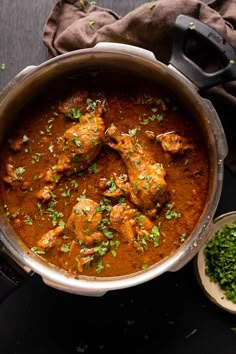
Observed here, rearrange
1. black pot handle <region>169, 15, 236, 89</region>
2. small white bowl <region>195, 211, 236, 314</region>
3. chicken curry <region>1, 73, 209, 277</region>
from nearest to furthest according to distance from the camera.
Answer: black pot handle <region>169, 15, 236, 89</region> < chicken curry <region>1, 73, 209, 277</region> < small white bowl <region>195, 211, 236, 314</region>

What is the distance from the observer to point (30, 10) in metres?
3.13

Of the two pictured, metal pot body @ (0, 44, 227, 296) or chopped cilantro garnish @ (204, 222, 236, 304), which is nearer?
metal pot body @ (0, 44, 227, 296)

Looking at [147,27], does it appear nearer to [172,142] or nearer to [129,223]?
[172,142]

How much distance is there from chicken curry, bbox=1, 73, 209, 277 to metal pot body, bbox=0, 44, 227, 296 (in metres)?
0.05

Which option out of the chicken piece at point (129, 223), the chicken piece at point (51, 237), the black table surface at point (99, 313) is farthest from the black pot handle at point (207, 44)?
the chicken piece at point (51, 237)

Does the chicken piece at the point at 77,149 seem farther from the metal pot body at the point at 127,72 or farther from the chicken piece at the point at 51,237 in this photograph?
the metal pot body at the point at 127,72

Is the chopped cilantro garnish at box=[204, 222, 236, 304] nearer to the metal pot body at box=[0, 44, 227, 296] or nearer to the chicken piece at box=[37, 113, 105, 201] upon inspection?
the metal pot body at box=[0, 44, 227, 296]

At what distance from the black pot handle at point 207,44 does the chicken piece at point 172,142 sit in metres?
0.25

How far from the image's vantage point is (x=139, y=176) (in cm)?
276

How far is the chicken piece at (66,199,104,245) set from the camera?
9.05 ft

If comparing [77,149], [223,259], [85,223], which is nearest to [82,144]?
[77,149]

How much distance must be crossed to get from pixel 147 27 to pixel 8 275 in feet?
4.04

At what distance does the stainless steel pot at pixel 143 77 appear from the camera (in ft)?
8.84

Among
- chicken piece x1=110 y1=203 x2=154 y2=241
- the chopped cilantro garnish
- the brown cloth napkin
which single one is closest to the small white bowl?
the chopped cilantro garnish
